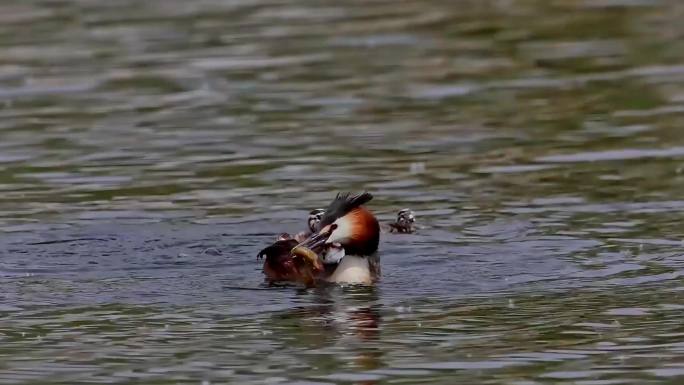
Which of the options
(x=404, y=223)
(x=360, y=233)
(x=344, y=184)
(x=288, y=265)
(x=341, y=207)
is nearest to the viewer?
(x=288, y=265)

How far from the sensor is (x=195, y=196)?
16.8m

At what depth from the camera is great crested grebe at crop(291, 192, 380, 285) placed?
45.0 feet

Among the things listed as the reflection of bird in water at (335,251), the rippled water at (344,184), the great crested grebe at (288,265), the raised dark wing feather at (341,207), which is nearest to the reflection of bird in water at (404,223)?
the rippled water at (344,184)

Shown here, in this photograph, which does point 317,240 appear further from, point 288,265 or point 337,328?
point 337,328

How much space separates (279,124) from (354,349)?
355 inches

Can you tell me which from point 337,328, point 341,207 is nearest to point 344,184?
point 341,207

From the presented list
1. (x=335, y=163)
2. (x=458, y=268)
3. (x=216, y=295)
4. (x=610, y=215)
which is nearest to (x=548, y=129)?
(x=335, y=163)

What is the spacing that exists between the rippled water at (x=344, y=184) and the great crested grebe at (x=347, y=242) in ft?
0.78

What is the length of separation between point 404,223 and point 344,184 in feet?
5.91

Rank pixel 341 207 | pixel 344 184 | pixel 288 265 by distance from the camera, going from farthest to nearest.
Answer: pixel 344 184 < pixel 341 207 < pixel 288 265

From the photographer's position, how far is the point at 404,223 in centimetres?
1518

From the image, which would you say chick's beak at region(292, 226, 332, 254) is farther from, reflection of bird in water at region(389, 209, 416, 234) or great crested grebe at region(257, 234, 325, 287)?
reflection of bird in water at region(389, 209, 416, 234)

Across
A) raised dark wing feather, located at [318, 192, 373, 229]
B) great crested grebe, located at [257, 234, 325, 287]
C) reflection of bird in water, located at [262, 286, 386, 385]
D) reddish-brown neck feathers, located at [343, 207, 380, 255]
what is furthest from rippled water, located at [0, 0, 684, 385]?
raised dark wing feather, located at [318, 192, 373, 229]

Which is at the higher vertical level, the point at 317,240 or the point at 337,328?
the point at 317,240
